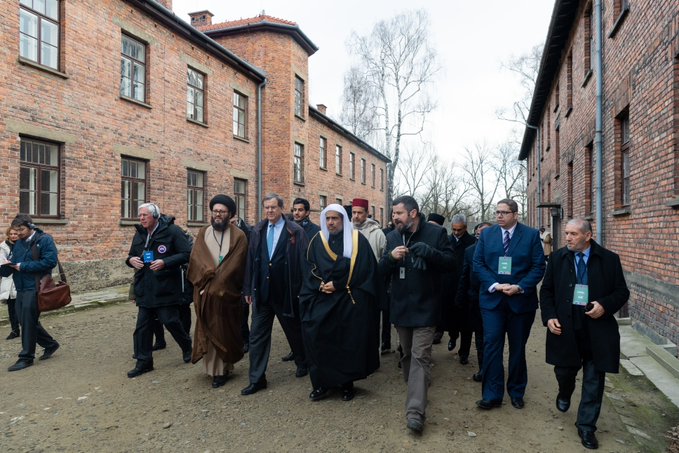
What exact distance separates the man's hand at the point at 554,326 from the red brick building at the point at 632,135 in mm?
2892

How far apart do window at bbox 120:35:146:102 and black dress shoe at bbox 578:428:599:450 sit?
511 inches

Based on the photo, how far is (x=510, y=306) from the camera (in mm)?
4379

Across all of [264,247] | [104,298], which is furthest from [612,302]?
[104,298]

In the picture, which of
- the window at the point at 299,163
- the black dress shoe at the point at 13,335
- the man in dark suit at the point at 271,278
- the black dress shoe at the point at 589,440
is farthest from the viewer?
the window at the point at 299,163

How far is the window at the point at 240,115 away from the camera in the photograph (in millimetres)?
18656

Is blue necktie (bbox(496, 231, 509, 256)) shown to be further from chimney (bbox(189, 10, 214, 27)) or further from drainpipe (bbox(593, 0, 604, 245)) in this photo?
chimney (bbox(189, 10, 214, 27))

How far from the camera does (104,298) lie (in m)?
10.7

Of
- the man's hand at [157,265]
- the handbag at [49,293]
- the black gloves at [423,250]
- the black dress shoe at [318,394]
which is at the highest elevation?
the black gloves at [423,250]

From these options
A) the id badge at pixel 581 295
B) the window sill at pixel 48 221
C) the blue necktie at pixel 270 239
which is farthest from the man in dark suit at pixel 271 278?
the window sill at pixel 48 221

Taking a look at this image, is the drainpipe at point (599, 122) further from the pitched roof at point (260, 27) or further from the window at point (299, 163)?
the window at point (299, 163)

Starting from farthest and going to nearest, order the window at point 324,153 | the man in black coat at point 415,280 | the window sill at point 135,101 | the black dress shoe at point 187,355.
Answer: the window at point 324,153 < the window sill at point 135,101 < the black dress shoe at point 187,355 < the man in black coat at point 415,280

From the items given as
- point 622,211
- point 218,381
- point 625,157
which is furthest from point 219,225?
point 625,157

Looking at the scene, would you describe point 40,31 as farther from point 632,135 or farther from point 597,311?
point 597,311

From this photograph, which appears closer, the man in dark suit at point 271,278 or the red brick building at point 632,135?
the man in dark suit at point 271,278
